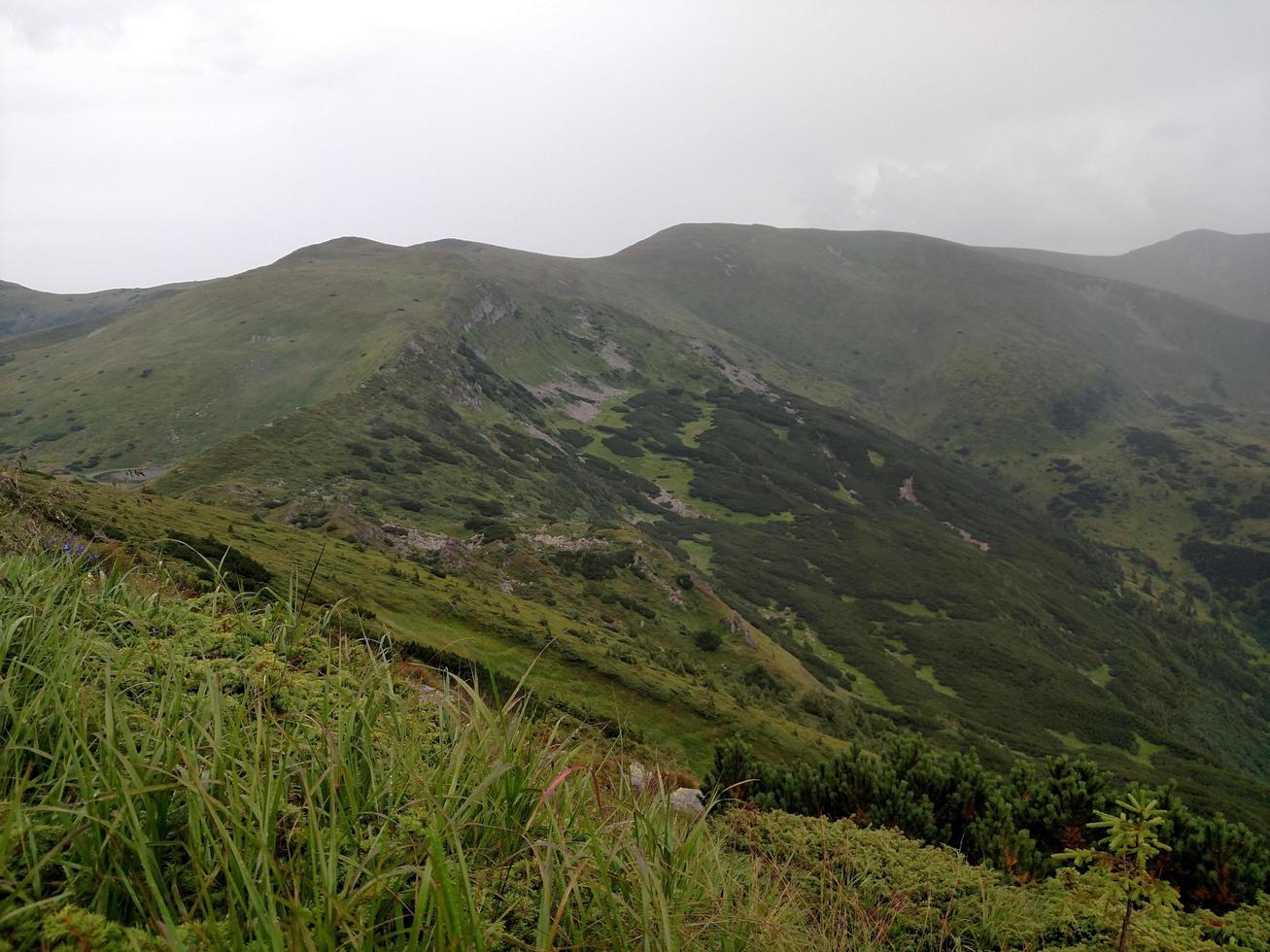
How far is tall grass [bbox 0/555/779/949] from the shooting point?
2633 mm

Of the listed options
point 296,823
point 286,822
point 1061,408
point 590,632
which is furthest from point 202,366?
point 1061,408

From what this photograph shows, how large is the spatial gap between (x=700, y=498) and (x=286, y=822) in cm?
7938

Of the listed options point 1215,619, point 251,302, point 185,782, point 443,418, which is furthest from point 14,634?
point 1215,619

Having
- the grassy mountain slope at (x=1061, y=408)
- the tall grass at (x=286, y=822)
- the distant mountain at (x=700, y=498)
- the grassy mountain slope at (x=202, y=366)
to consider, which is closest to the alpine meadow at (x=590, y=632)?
the tall grass at (x=286, y=822)

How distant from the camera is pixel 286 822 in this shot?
3.40 m

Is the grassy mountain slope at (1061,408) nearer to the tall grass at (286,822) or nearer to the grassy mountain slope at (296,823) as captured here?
the grassy mountain slope at (296,823)

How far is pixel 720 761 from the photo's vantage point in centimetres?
1352

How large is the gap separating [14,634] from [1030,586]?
91.9 metres

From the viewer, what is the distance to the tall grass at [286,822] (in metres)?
2.63

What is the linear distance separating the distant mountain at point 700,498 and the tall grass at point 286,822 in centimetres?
519

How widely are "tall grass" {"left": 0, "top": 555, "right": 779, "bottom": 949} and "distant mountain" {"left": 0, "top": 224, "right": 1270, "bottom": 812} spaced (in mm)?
5195

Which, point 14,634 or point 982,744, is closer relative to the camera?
point 14,634

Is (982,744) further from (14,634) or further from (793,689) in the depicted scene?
(14,634)

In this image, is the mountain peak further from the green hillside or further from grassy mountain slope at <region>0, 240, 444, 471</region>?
the green hillside
